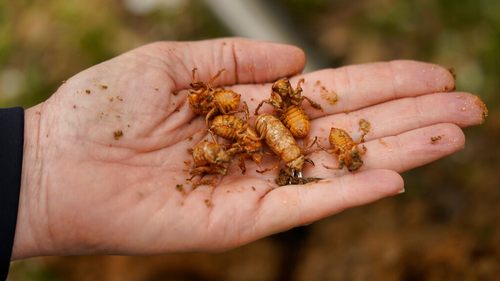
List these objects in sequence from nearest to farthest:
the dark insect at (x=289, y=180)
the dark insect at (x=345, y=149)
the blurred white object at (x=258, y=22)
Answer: the dark insect at (x=345, y=149) → the dark insect at (x=289, y=180) → the blurred white object at (x=258, y=22)

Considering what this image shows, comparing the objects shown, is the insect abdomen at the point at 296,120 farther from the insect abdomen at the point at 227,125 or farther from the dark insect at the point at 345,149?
the insect abdomen at the point at 227,125

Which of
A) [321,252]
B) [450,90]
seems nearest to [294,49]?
[450,90]

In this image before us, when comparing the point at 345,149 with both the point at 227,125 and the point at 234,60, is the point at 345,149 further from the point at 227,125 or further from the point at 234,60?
the point at 234,60

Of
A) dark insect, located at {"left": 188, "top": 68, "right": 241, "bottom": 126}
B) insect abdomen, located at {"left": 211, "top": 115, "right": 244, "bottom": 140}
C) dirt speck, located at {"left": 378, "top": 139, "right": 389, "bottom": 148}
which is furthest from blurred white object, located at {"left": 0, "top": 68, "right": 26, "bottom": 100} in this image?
dirt speck, located at {"left": 378, "top": 139, "right": 389, "bottom": 148}

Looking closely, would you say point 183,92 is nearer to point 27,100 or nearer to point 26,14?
point 27,100

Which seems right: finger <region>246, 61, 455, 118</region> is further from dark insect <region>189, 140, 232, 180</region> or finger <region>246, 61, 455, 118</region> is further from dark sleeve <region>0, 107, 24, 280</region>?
dark sleeve <region>0, 107, 24, 280</region>

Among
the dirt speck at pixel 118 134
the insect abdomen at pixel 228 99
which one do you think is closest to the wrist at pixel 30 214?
the dirt speck at pixel 118 134
